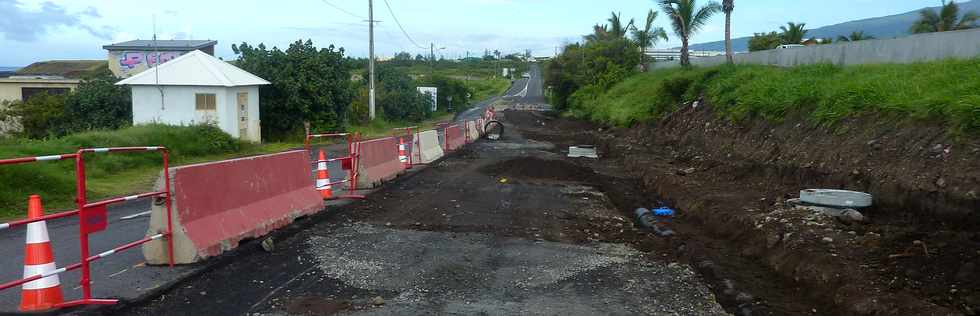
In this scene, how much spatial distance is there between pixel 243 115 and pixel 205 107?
1.95 m

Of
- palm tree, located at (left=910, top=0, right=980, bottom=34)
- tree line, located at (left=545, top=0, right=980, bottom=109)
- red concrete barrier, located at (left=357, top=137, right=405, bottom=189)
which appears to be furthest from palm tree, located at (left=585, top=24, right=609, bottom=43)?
red concrete barrier, located at (left=357, top=137, right=405, bottom=189)

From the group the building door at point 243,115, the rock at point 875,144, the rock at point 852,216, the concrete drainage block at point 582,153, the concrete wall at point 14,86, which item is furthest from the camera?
the concrete wall at point 14,86

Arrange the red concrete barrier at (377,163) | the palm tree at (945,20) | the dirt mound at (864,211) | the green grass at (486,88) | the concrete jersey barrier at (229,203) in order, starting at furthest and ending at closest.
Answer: the green grass at (486,88)
the palm tree at (945,20)
the red concrete barrier at (377,163)
the concrete jersey barrier at (229,203)
the dirt mound at (864,211)

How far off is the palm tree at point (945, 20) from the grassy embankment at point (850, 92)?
892 inches

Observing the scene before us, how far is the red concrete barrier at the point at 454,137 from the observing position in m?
27.7

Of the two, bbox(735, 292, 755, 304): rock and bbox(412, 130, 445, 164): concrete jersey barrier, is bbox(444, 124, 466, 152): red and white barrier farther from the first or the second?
bbox(735, 292, 755, 304): rock

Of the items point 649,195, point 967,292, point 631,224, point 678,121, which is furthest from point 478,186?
point 678,121

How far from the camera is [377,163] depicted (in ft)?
52.4

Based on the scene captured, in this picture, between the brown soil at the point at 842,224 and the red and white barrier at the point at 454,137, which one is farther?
the red and white barrier at the point at 454,137

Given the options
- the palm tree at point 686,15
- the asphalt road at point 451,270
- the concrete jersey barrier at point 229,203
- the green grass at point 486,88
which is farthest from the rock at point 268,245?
the green grass at point 486,88

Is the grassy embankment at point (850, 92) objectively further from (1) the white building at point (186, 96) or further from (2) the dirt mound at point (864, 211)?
(1) the white building at point (186, 96)

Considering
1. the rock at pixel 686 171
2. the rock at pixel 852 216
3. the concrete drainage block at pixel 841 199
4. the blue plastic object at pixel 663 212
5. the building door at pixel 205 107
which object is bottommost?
the blue plastic object at pixel 663 212

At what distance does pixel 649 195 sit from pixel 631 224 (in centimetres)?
496

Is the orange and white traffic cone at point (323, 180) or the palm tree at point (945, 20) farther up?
the palm tree at point (945, 20)
